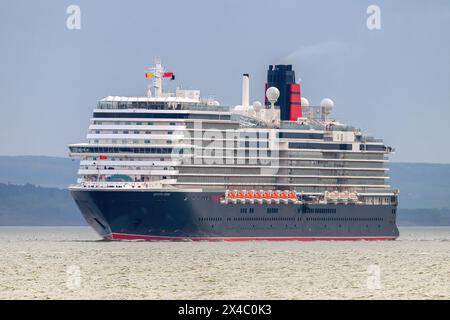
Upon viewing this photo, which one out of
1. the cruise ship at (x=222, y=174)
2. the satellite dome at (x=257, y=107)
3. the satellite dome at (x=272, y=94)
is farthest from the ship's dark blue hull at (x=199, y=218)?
the satellite dome at (x=272, y=94)

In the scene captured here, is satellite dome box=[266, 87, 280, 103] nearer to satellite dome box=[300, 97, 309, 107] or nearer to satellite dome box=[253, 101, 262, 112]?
satellite dome box=[253, 101, 262, 112]

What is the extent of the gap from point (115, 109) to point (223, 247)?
52.6 feet

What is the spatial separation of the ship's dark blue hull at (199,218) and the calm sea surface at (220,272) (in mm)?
1566

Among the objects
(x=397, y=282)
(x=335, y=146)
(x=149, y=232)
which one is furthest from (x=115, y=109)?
(x=397, y=282)

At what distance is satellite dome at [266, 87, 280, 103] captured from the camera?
465 ft

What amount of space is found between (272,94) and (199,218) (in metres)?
22.1

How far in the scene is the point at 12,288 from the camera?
75.2m

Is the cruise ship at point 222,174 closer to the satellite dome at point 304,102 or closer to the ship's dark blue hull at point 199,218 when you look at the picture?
the ship's dark blue hull at point 199,218

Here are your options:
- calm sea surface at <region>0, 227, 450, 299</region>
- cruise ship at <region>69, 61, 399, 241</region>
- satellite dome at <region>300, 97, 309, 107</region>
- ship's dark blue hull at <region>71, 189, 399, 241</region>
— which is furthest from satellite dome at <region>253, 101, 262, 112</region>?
calm sea surface at <region>0, 227, 450, 299</region>

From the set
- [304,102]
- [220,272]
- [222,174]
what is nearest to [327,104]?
[304,102]

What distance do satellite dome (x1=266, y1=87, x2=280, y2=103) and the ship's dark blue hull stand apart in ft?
42.8

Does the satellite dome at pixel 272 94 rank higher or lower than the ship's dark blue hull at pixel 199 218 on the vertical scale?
higher

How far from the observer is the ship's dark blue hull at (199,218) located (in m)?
122
